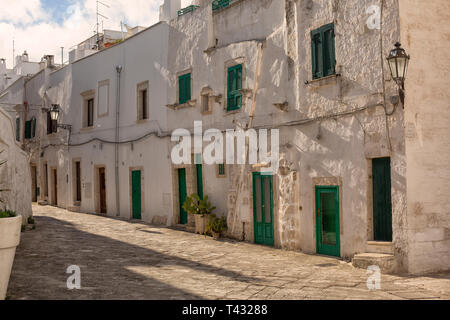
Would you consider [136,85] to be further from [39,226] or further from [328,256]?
[328,256]

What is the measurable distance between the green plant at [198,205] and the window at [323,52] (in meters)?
5.09

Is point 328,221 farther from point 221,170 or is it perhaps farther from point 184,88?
point 184,88

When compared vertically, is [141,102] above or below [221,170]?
above

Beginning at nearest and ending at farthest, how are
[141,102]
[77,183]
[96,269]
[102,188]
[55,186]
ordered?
[96,269]
[141,102]
[102,188]
[77,183]
[55,186]

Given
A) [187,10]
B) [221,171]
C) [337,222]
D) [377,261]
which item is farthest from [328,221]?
[187,10]

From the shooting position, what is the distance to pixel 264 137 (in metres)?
12.8

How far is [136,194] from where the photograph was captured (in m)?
18.6

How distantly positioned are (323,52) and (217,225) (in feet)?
18.0

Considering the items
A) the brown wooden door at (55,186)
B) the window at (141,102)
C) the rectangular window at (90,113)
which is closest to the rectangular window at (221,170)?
the window at (141,102)

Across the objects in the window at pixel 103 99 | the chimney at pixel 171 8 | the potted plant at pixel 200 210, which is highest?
the chimney at pixel 171 8

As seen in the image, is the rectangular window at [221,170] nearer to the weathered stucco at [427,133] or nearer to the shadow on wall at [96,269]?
the shadow on wall at [96,269]

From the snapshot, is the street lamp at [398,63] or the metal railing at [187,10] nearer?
the street lamp at [398,63]

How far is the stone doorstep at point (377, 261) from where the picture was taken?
9164mm

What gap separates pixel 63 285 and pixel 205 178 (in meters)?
7.45
